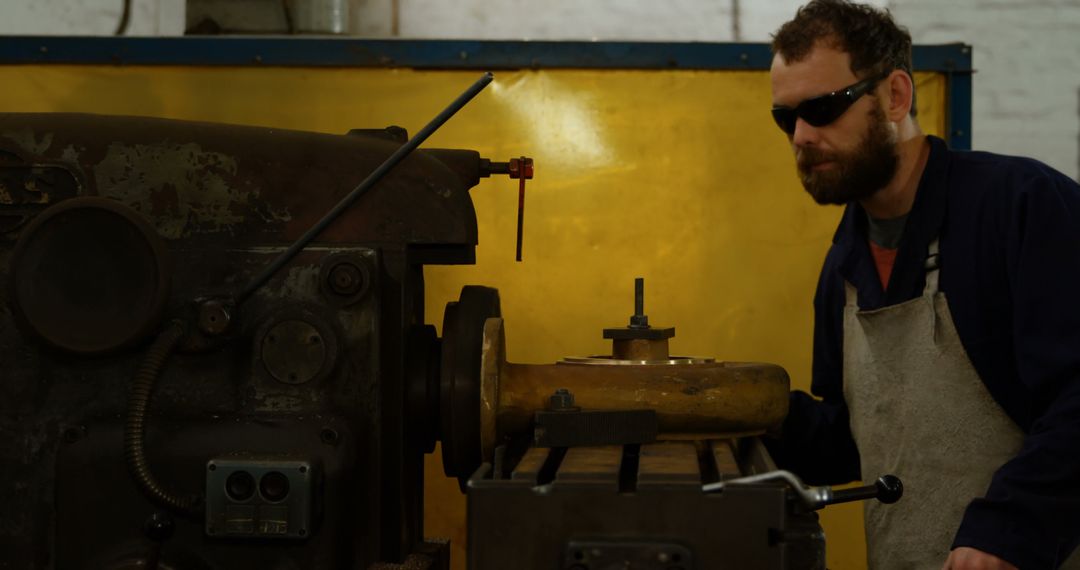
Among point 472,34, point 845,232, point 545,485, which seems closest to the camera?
point 545,485

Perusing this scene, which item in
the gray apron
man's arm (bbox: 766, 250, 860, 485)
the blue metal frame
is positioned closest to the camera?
the gray apron

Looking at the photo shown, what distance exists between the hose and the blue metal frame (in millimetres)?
1085

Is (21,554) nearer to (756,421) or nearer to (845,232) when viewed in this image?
(756,421)

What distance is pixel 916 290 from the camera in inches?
58.2

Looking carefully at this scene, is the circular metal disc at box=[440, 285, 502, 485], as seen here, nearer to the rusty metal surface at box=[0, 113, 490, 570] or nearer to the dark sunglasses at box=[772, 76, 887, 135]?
the rusty metal surface at box=[0, 113, 490, 570]

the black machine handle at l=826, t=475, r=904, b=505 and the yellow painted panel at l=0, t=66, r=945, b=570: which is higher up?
the yellow painted panel at l=0, t=66, r=945, b=570

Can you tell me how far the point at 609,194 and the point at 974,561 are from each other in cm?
109

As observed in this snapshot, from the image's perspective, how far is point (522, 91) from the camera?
2.09 meters

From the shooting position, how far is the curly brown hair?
1.50m

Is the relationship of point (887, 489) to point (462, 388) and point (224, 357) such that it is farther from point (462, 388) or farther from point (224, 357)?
point (224, 357)

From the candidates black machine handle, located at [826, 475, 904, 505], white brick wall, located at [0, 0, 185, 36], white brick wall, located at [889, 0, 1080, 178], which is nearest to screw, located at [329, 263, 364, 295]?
black machine handle, located at [826, 475, 904, 505]

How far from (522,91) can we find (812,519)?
1267 mm

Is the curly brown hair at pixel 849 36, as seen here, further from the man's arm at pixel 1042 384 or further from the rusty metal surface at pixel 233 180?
the rusty metal surface at pixel 233 180

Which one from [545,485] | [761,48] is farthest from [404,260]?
[761,48]
